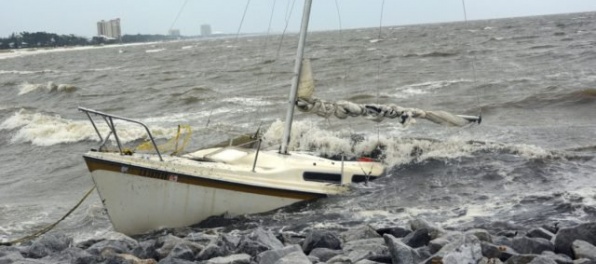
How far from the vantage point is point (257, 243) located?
28.0ft

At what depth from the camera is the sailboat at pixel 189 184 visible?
38.4 feet

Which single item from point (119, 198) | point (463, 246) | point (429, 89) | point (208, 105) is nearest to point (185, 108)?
point (208, 105)

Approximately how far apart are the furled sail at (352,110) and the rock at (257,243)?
18.4 ft

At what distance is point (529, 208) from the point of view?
1192 cm

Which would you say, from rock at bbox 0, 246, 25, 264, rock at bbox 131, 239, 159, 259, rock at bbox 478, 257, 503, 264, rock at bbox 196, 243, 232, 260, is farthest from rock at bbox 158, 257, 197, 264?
rock at bbox 478, 257, 503, 264

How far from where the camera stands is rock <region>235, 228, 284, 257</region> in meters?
8.37

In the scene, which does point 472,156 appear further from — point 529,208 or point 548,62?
point 548,62

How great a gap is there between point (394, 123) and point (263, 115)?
6694mm

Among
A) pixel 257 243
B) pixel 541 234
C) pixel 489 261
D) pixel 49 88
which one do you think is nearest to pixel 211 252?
pixel 257 243

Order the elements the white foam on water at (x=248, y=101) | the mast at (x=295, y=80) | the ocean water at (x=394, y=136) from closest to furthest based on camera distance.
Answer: the ocean water at (x=394, y=136) < the mast at (x=295, y=80) < the white foam on water at (x=248, y=101)

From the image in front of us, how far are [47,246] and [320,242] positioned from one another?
4.09 meters

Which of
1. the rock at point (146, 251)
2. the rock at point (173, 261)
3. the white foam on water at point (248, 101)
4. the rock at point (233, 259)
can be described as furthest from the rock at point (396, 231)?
the white foam on water at point (248, 101)

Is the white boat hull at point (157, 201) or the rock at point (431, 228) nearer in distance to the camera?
the rock at point (431, 228)

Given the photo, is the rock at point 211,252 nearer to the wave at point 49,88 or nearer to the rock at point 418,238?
the rock at point 418,238
